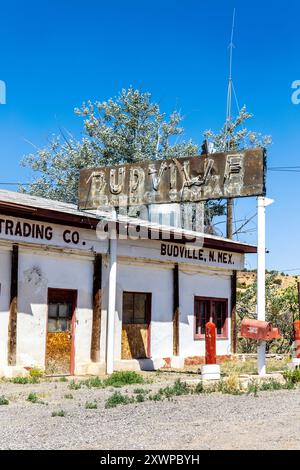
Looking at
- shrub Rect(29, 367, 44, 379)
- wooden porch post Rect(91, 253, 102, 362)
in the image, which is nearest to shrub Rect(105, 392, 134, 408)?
shrub Rect(29, 367, 44, 379)

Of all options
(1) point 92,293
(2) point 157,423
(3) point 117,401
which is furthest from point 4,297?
(2) point 157,423

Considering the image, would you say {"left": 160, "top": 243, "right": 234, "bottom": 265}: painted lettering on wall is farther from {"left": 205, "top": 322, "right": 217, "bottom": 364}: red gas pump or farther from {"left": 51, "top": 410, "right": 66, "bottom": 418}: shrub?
{"left": 51, "top": 410, "right": 66, "bottom": 418}: shrub

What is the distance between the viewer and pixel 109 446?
791 centimetres

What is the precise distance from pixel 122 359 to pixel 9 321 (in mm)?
4244

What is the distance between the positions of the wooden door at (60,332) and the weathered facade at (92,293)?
0.02 meters

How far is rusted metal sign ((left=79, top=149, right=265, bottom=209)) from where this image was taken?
16.3 meters

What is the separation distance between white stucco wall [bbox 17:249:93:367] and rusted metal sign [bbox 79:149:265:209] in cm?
195

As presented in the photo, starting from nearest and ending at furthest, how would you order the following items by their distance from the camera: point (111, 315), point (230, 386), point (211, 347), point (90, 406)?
1. point (90, 406)
2. point (230, 386)
3. point (211, 347)
4. point (111, 315)

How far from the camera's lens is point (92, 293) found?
18.2 meters

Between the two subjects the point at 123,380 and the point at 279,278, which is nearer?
the point at 123,380

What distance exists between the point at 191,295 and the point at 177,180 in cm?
528

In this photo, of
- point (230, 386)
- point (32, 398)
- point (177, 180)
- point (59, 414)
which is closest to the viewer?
point (59, 414)

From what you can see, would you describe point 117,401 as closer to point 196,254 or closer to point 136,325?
point 136,325

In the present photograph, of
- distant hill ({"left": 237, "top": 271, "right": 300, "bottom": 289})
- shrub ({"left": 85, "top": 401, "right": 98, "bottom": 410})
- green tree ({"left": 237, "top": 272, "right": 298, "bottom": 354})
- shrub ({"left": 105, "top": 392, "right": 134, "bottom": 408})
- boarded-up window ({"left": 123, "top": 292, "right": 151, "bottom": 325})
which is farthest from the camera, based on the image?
distant hill ({"left": 237, "top": 271, "right": 300, "bottom": 289})
